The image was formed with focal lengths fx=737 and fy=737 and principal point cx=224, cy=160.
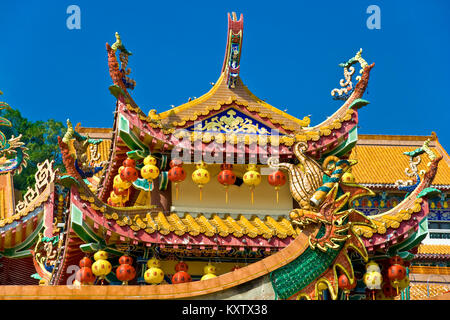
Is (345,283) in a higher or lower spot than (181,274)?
lower

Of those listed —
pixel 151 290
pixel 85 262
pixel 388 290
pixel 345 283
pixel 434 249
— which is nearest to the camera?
pixel 151 290

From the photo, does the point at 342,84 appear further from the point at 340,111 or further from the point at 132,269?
the point at 132,269

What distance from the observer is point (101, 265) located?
13.8 meters

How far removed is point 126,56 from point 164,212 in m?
3.52

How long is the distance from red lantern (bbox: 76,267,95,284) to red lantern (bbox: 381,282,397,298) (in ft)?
18.1

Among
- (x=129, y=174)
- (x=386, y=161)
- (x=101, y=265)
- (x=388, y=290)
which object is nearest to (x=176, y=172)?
(x=129, y=174)

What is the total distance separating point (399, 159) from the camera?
34188 mm

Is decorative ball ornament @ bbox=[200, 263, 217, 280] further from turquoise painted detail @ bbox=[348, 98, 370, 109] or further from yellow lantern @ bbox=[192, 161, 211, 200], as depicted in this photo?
turquoise painted detail @ bbox=[348, 98, 370, 109]

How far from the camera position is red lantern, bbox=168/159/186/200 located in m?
14.7

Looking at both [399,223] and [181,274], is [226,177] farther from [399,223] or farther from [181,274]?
[399,223]

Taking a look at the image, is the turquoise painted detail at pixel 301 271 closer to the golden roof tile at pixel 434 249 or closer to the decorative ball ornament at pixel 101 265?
the decorative ball ornament at pixel 101 265

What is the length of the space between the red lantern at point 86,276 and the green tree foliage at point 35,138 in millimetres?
25513

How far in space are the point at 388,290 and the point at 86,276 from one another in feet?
18.7
